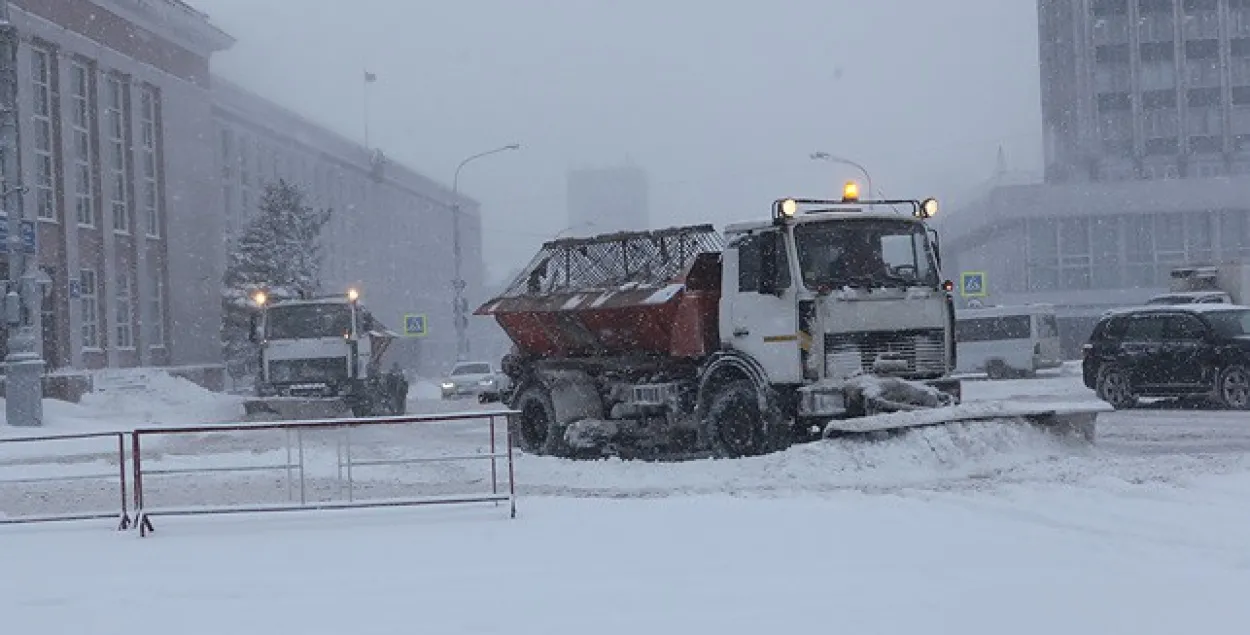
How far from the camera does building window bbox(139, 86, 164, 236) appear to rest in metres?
51.2

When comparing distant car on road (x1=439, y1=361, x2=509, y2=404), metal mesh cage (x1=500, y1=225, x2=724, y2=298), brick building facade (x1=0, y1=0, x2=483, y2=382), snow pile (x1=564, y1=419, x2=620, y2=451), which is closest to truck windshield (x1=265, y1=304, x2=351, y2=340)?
brick building facade (x1=0, y1=0, x2=483, y2=382)

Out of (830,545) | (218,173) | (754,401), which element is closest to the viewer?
(830,545)

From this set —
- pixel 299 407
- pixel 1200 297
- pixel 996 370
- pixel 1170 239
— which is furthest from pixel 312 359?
pixel 1170 239

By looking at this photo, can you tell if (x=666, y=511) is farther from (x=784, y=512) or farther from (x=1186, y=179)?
(x=1186, y=179)

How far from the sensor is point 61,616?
9.21m

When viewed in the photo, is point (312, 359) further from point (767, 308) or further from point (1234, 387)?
point (1234, 387)

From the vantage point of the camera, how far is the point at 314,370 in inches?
1261

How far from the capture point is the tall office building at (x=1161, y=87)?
8512 centimetres

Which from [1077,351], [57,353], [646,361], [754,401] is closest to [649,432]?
[646,361]

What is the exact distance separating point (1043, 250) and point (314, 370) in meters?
52.6

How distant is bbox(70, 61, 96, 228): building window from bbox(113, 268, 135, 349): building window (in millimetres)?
3130

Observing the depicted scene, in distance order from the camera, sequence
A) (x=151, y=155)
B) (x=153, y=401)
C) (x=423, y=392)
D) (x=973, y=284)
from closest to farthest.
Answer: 1. (x=153, y=401)
2. (x=973, y=284)
3. (x=151, y=155)
4. (x=423, y=392)

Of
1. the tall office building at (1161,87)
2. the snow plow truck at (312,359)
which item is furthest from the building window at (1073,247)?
the snow plow truck at (312,359)

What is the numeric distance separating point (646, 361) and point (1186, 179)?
210 feet
